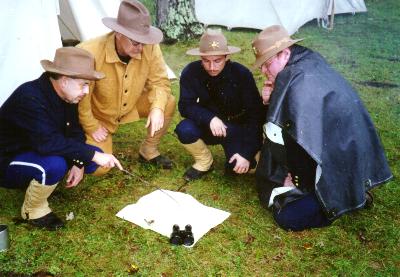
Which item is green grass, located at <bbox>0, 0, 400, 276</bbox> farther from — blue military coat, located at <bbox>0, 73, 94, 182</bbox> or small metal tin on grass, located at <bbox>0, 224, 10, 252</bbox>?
blue military coat, located at <bbox>0, 73, 94, 182</bbox>

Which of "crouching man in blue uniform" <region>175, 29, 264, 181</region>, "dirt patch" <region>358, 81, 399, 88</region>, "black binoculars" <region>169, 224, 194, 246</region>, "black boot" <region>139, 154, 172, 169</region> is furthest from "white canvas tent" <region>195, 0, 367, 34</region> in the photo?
"black binoculars" <region>169, 224, 194, 246</region>

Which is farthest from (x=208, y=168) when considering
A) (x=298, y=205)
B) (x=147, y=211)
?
(x=298, y=205)

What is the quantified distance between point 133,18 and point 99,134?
125cm

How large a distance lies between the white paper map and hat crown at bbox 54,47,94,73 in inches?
54.8

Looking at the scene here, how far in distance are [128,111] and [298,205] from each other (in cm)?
208

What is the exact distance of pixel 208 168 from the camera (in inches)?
188

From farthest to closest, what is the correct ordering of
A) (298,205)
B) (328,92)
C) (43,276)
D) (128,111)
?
(128,111)
(298,205)
(328,92)
(43,276)

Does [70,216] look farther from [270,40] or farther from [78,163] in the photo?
[270,40]

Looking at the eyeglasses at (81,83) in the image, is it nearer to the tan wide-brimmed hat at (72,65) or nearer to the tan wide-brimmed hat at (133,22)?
the tan wide-brimmed hat at (72,65)

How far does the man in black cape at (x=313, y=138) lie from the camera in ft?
11.2

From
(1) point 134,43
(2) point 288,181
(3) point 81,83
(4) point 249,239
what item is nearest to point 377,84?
(2) point 288,181

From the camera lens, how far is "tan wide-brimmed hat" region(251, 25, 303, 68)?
3.56 metres

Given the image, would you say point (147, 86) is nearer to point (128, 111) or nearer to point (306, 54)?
point (128, 111)

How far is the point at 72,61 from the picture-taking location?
341 centimetres
